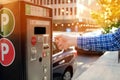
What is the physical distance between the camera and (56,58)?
19.5 feet

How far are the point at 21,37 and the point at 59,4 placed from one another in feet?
145

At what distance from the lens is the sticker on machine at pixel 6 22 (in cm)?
283

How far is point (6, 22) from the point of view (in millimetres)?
2855

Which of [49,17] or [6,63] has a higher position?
[49,17]

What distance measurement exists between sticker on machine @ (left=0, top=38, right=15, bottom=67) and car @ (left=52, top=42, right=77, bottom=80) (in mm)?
2784

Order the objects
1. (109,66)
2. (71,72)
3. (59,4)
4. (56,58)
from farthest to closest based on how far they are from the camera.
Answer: (59,4), (109,66), (71,72), (56,58)

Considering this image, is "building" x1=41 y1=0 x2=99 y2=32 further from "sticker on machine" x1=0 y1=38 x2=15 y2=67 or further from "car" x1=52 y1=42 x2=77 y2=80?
"sticker on machine" x1=0 y1=38 x2=15 y2=67

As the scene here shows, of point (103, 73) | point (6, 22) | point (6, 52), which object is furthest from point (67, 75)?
point (6, 22)

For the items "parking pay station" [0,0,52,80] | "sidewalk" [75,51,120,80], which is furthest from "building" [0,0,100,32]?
"parking pay station" [0,0,52,80]

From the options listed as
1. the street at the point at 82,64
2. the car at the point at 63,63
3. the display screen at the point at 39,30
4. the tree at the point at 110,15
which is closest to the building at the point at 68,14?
the tree at the point at 110,15

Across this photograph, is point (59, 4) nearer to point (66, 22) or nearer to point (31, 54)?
point (66, 22)

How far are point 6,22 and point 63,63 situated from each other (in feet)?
11.3

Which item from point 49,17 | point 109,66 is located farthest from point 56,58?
point 109,66

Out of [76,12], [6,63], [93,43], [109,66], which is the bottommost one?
[109,66]
